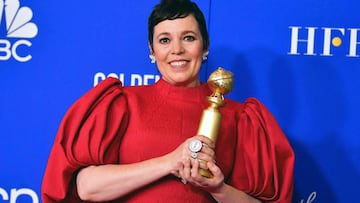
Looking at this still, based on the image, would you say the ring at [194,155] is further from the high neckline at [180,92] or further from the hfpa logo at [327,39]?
the hfpa logo at [327,39]

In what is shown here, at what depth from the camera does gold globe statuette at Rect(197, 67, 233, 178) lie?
40.3 inches

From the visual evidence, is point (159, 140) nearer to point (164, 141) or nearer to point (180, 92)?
point (164, 141)

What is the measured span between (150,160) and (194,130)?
0.13 meters

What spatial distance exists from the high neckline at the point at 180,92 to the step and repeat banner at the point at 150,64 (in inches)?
12.5

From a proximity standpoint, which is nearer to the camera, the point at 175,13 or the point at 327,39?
the point at 175,13

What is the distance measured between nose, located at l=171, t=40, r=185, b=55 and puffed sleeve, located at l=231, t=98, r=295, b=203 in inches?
8.1

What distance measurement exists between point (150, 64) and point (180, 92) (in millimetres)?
346

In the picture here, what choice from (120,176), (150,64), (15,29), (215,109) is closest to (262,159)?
(215,109)

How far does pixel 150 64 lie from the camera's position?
1.52 meters

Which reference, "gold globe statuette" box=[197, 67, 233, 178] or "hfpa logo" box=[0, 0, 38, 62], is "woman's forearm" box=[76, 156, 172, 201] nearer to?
"gold globe statuette" box=[197, 67, 233, 178]

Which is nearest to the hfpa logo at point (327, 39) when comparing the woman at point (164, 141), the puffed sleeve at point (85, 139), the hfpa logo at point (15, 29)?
the woman at point (164, 141)

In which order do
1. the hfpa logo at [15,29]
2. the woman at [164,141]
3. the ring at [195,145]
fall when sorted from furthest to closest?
the hfpa logo at [15,29] → the woman at [164,141] → the ring at [195,145]

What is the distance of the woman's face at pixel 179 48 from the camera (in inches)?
45.5

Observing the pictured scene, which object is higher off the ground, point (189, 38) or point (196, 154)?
point (189, 38)
